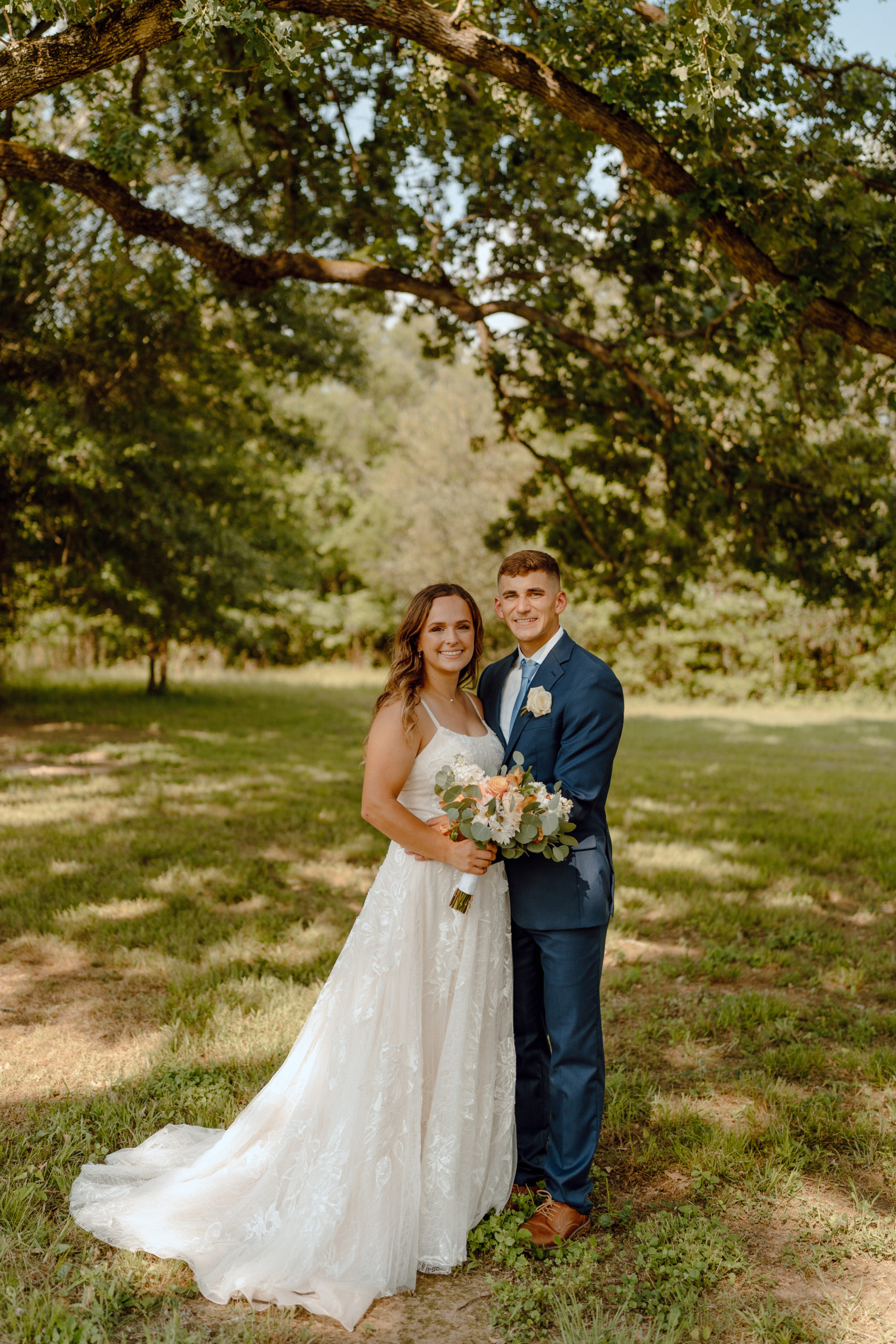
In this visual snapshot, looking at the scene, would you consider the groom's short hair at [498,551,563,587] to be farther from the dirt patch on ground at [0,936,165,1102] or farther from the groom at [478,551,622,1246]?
the dirt patch on ground at [0,936,165,1102]

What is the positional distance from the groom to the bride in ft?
0.54

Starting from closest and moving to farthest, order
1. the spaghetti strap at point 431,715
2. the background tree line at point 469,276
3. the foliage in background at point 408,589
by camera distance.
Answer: the spaghetti strap at point 431,715 → the background tree line at point 469,276 → the foliage in background at point 408,589

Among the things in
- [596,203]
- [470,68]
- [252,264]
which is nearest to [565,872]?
[470,68]

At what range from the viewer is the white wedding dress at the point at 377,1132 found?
3146 mm

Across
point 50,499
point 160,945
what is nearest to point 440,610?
point 160,945

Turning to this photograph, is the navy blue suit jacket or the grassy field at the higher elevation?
the navy blue suit jacket

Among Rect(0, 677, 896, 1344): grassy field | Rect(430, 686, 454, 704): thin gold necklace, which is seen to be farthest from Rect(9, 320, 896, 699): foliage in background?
Rect(430, 686, 454, 704): thin gold necklace

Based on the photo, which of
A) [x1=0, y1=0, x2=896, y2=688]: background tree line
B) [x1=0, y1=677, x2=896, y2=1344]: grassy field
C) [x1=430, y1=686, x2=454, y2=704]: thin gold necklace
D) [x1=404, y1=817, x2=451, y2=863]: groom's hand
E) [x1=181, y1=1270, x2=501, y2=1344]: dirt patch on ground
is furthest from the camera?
[x1=0, y1=0, x2=896, y2=688]: background tree line

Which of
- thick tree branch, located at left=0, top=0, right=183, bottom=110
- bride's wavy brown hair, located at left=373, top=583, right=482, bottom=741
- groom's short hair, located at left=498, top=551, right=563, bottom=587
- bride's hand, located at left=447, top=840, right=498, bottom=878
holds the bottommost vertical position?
bride's hand, located at left=447, top=840, right=498, bottom=878

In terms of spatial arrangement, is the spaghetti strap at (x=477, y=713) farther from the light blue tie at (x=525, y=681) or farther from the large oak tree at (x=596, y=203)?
the large oak tree at (x=596, y=203)

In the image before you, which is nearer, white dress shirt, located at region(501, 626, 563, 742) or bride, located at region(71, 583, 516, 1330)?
bride, located at region(71, 583, 516, 1330)

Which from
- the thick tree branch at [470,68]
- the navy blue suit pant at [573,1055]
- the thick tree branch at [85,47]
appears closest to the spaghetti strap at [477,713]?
the navy blue suit pant at [573,1055]

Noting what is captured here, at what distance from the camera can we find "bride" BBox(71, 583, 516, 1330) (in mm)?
3158

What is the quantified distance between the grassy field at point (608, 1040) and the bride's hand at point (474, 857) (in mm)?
1323
